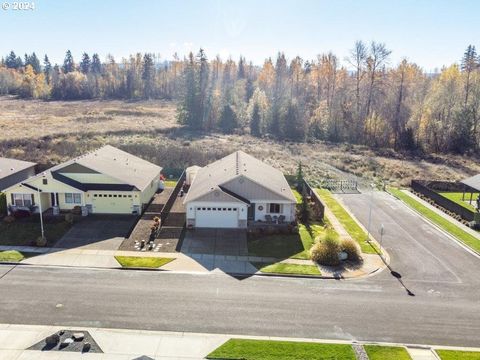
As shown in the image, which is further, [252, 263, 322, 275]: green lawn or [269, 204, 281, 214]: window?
[269, 204, 281, 214]: window

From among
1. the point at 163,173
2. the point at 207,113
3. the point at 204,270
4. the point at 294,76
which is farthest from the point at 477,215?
the point at 294,76

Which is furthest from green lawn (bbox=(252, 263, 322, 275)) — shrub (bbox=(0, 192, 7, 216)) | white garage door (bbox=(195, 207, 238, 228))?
shrub (bbox=(0, 192, 7, 216))

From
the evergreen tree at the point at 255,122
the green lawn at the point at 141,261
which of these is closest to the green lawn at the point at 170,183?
the green lawn at the point at 141,261

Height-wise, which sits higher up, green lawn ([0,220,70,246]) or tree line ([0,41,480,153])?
tree line ([0,41,480,153])

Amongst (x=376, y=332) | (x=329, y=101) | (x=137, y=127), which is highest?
(x=329, y=101)

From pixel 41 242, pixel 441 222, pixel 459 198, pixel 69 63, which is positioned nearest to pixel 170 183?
pixel 41 242

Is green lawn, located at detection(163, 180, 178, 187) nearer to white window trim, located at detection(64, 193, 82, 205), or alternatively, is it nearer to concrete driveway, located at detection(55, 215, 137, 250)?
concrete driveway, located at detection(55, 215, 137, 250)

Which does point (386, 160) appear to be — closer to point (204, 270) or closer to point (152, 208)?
point (152, 208)
